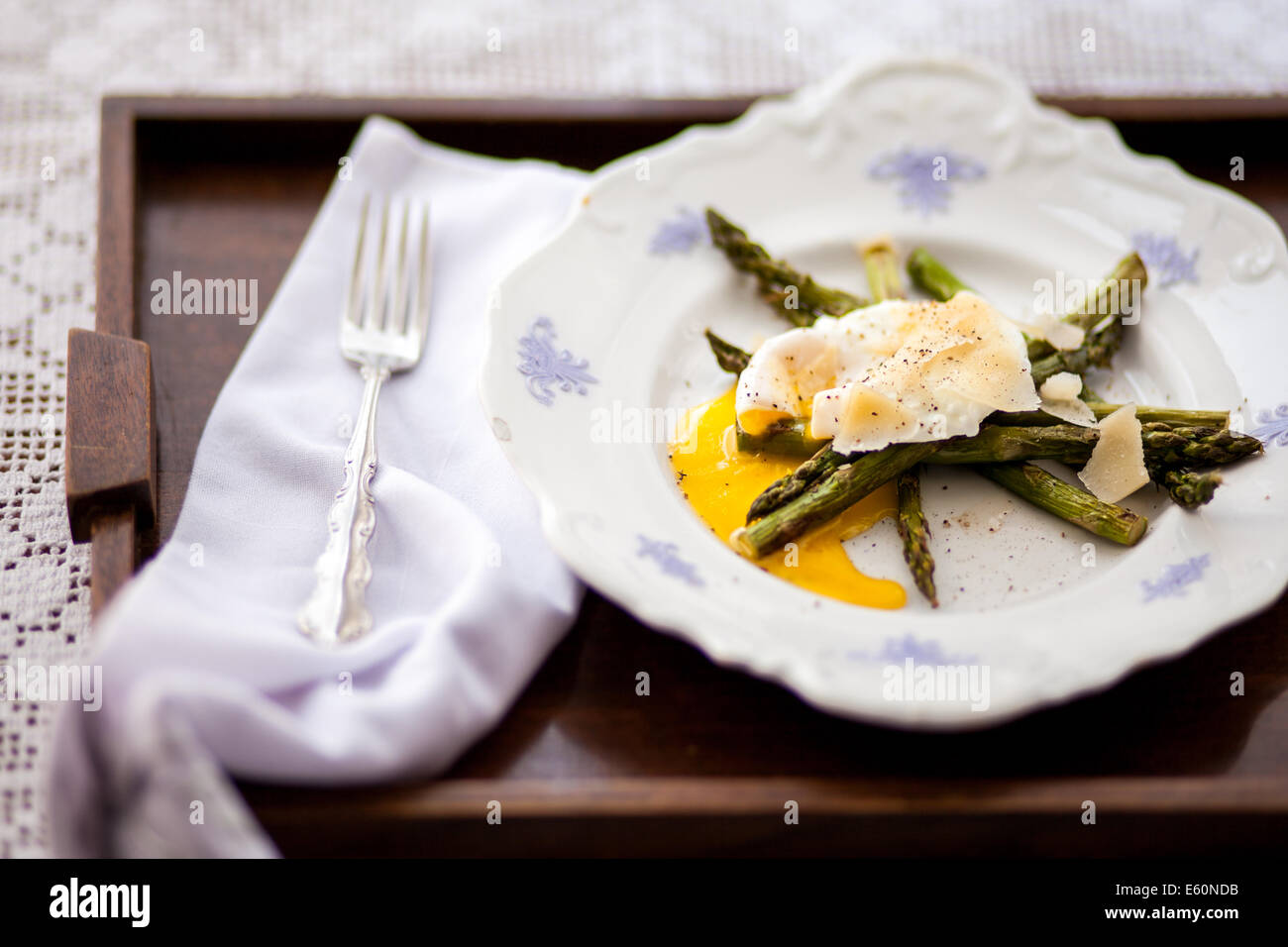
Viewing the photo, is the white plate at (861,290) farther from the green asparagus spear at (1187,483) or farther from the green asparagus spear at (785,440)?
the green asparagus spear at (785,440)

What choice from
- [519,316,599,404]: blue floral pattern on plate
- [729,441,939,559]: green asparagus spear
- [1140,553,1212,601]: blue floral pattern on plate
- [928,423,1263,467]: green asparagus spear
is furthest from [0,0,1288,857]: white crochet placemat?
[1140,553,1212,601]: blue floral pattern on plate

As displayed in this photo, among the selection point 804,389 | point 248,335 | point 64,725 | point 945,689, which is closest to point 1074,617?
point 945,689

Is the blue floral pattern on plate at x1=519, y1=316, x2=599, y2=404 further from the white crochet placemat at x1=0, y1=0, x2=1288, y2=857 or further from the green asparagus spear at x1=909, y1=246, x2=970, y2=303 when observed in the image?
the white crochet placemat at x1=0, y1=0, x2=1288, y2=857

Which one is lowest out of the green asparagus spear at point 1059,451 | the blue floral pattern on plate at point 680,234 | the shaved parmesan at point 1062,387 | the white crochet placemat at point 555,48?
the green asparagus spear at point 1059,451

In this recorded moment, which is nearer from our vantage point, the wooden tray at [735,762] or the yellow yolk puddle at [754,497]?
the wooden tray at [735,762]

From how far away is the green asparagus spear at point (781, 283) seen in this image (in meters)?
2.46

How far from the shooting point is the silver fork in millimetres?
1850

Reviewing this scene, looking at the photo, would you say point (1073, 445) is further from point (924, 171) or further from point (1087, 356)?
point (924, 171)

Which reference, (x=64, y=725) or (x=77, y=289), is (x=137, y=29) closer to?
(x=77, y=289)

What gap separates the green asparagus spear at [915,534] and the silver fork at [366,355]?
3.18 ft

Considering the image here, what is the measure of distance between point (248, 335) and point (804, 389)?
125cm

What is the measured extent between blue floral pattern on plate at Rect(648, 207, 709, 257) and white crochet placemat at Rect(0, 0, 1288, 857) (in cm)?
78

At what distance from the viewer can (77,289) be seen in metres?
2.62

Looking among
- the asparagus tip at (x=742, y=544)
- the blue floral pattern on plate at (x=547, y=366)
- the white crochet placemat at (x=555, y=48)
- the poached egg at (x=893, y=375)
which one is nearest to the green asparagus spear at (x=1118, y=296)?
the poached egg at (x=893, y=375)
